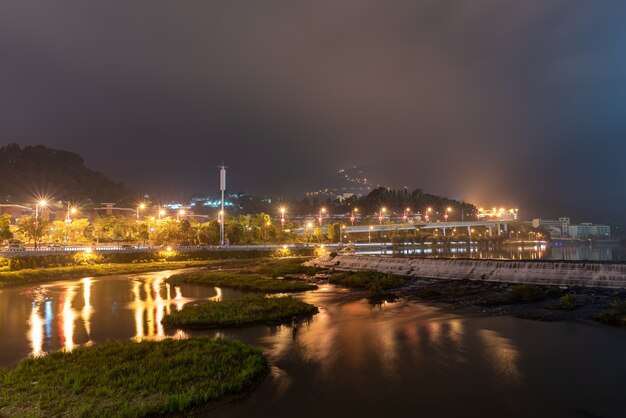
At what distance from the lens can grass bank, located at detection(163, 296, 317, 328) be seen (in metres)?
26.1

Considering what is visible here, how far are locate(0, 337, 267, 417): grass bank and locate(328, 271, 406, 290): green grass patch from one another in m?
25.8

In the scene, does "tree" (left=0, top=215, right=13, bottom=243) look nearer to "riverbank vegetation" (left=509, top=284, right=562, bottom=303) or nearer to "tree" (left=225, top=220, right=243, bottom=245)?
"tree" (left=225, top=220, right=243, bottom=245)

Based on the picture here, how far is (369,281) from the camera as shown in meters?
45.7

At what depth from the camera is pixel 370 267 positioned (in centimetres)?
5941

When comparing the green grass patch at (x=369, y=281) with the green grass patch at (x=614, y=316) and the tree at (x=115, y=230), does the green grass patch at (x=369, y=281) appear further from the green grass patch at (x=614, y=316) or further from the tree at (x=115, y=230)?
the tree at (x=115, y=230)

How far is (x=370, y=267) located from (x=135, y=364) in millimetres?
45889

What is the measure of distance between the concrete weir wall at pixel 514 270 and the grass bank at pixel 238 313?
22.3 meters

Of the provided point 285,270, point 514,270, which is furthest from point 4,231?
point 514,270

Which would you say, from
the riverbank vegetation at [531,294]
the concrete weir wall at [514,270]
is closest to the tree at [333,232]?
the concrete weir wall at [514,270]

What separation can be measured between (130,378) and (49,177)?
625 ft

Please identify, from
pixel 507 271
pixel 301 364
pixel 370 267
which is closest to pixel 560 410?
pixel 301 364

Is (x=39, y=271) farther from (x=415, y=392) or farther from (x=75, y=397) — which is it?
(x=415, y=392)

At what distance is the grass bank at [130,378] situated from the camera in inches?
501

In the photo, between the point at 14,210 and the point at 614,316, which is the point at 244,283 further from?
the point at 14,210
